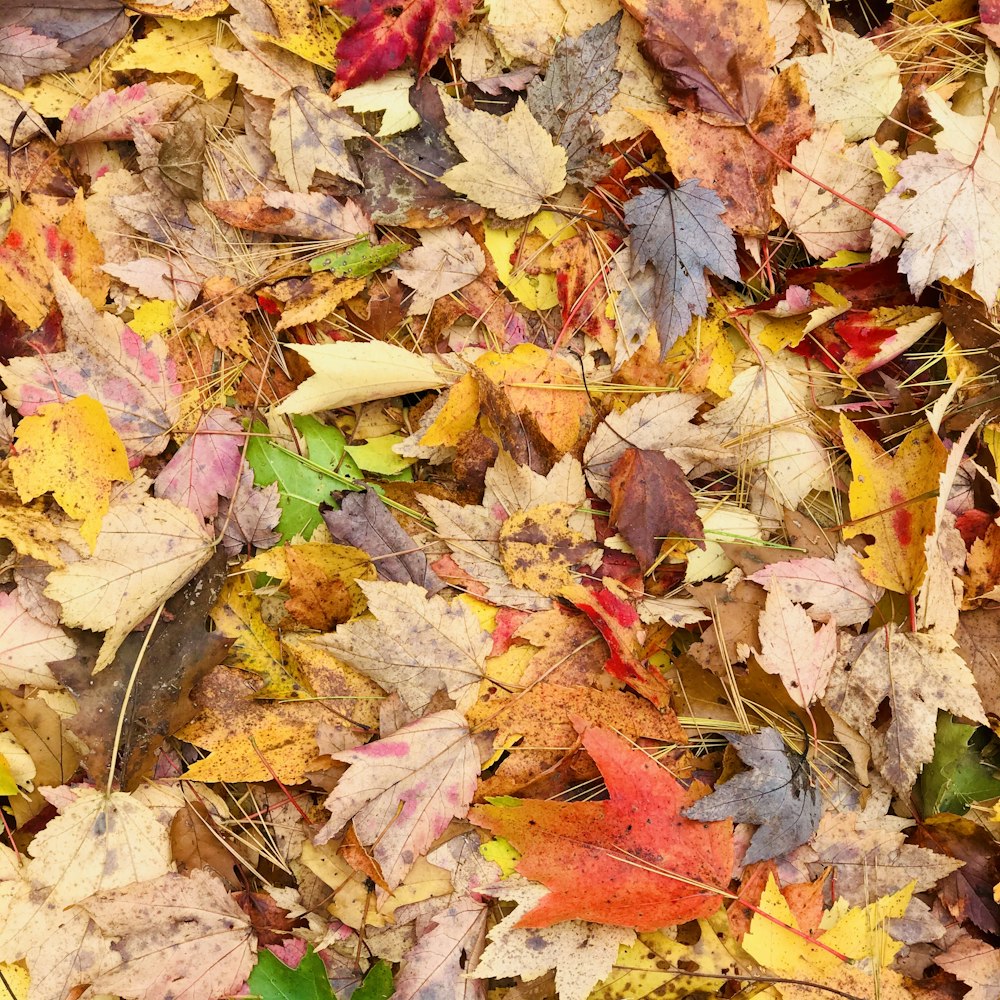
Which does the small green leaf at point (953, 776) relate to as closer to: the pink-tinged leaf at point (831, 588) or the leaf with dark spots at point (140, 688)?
the pink-tinged leaf at point (831, 588)

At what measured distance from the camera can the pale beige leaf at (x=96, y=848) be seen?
169 centimetres

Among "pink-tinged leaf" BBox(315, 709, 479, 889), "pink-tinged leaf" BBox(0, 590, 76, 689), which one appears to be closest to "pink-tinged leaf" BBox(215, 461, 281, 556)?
"pink-tinged leaf" BBox(0, 590, 76, 689)

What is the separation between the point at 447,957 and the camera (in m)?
1.70

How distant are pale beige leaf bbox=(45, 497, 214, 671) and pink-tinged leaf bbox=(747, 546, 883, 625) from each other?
52.1 inches

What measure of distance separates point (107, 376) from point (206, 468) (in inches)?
12.0

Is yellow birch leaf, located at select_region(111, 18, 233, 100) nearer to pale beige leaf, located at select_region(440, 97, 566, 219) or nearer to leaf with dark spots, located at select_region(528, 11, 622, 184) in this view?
pale beige leaf, located at select_region(440, 97, 566, 219)

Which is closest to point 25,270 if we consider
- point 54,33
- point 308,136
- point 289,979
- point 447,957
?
point 54,33

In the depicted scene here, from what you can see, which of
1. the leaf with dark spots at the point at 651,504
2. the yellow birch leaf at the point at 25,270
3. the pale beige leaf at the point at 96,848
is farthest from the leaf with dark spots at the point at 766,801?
the yellow birch leaf at the point at 25,270

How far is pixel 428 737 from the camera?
172 centimetres

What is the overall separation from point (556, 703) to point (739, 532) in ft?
1.92

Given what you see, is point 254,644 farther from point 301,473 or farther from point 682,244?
point 682,244

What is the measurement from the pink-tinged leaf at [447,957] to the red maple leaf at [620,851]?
13cm

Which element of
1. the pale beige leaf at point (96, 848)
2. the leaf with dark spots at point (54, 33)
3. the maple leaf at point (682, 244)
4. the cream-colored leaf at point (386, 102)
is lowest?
the pale beige leaf at point (96, 848)

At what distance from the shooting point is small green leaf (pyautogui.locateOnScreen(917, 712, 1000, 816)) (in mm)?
1794
